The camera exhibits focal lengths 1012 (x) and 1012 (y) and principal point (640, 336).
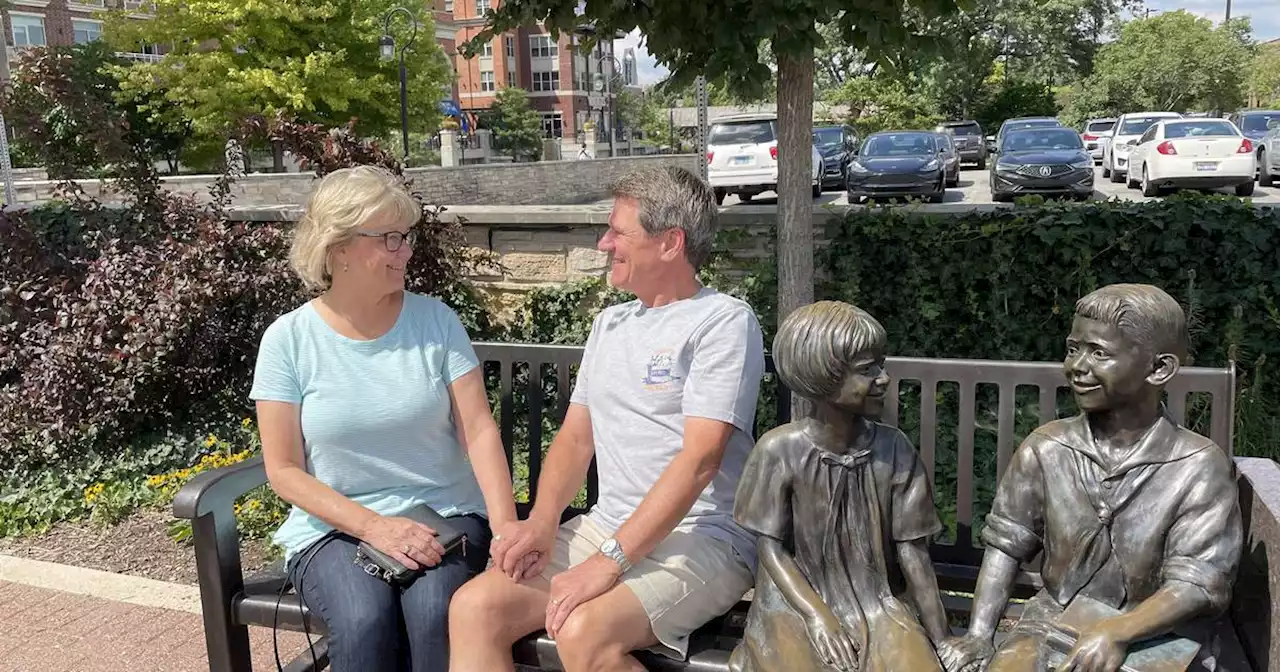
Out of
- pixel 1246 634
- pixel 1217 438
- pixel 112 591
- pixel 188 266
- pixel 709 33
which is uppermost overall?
pixel 709 33

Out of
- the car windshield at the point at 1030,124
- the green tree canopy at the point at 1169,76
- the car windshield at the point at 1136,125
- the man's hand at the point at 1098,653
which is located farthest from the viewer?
the green tree canopy at the point at 1169,76

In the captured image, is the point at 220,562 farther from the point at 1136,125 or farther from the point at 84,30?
the point at 84,30

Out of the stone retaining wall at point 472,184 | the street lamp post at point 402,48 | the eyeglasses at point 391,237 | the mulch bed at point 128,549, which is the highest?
the street lamp post at point 402,48

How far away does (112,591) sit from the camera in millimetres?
3955

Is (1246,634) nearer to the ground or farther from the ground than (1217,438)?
nearer to the ground

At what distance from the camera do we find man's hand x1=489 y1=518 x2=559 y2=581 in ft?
7.86

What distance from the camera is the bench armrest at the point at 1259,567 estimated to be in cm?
191

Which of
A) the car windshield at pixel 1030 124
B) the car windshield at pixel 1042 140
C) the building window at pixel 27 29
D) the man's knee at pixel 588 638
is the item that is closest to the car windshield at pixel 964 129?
the car windshield at pixel 1030 124

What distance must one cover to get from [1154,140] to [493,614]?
60.5ft

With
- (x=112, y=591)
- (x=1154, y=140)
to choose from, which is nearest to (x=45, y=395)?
(x=112, y=591)

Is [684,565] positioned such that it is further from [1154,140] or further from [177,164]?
[177,164]

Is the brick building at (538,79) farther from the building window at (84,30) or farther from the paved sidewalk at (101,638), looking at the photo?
the paved sidewalk at (101,638)

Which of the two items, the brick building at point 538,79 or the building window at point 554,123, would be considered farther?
the building window at point 554,123

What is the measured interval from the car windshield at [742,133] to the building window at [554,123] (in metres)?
56.7
